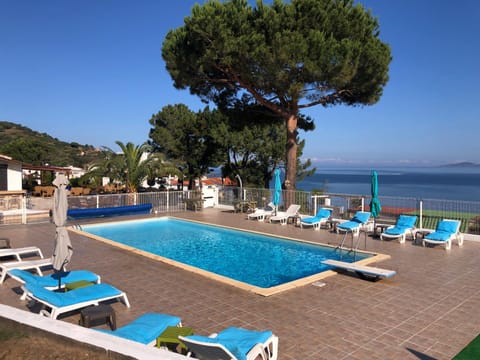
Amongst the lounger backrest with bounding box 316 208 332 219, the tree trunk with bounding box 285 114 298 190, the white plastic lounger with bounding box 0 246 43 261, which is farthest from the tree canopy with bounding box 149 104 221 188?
the white plastic lounger with bounding box 0 246 43 261

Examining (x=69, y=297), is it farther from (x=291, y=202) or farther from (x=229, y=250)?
(x=291, y=202)

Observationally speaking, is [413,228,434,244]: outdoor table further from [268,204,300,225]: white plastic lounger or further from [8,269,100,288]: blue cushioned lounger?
[8,269,100,288]: blue cushioned lounger

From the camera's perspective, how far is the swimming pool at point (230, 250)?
910 cm

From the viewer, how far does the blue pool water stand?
919 cm

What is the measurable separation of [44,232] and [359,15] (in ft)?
47.8

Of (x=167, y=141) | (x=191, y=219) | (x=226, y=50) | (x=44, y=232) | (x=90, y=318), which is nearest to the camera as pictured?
(x=90, y=318)

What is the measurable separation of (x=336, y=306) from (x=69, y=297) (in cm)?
393

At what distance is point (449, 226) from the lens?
425 inches

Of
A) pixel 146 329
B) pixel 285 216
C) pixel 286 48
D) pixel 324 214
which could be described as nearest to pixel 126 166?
pixel 285 216

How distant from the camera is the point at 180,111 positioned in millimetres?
28188

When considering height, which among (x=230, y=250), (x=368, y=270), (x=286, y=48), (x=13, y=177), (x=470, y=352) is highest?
(x=286, y=48)

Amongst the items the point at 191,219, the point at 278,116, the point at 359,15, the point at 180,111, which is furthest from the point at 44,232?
the point at 180,111

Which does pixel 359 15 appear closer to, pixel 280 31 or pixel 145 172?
pixel 280 31

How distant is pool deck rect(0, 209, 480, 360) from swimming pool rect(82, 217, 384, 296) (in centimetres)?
99
